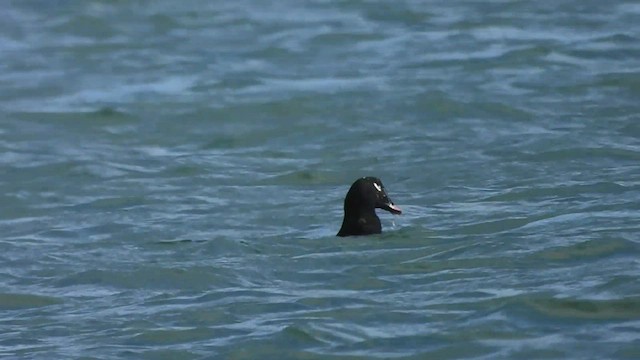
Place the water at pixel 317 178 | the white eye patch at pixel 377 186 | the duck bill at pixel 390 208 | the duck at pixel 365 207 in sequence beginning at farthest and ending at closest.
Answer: the white eye patch at pixel 377 186 < the duck bill at pixel 390 208 < the duck at pixel 365 207 < the water at pixel 317 178

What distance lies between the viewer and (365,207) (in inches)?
512

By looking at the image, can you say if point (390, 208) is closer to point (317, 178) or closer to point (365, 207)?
point (365, 207)

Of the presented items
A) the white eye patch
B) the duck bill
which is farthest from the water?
the white eye patch

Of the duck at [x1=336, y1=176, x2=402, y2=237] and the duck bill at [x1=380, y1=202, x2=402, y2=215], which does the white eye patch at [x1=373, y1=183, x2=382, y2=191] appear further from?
the duck bill at [x1=380, y1=202, x2=402, y2=215]

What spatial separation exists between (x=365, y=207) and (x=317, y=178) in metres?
2.22

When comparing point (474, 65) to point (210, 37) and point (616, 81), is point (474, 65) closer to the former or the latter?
point (616, 81)

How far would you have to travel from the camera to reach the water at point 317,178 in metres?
10.3

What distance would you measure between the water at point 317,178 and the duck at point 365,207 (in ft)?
0.51

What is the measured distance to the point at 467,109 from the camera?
1783cm

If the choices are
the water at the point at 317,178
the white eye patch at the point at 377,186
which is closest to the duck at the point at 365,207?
the white eye patch at the point at 377,186

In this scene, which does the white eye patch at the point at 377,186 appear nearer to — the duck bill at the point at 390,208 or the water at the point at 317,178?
the duck bill at the point at 390,208

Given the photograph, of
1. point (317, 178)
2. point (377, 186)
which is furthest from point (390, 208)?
point (317, 178)

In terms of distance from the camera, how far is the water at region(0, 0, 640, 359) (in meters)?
10.3

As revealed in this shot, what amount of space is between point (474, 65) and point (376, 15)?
413 cm
